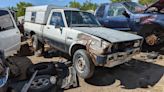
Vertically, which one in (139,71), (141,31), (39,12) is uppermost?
(39,12)

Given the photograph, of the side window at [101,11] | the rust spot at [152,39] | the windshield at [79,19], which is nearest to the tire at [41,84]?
the windshield at [79,19]

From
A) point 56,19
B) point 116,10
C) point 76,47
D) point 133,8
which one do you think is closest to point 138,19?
point 133,8

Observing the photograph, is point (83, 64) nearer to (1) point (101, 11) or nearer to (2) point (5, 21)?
(2) point (5, 21)

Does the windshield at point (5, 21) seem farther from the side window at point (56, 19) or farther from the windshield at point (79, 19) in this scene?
the windshield at point (79, 19)

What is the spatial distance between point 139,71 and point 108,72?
3.14 ft

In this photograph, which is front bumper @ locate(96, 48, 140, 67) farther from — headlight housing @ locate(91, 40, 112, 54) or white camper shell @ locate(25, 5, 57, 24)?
white camper shell @ locate(25, 5, 57, 24)

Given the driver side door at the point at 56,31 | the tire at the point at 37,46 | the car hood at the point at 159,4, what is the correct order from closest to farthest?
the driver side door at the point at 56,31
the car hood at the point at 159,4
the tire at the point at 37,46

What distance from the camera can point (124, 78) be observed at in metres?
6.76

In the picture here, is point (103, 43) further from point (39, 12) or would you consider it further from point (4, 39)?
point (39, 12)

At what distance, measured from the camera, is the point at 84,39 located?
20.9 ft

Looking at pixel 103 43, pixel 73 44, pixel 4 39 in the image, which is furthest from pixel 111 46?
pixel 4 39

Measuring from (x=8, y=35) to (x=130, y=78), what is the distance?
3.75m

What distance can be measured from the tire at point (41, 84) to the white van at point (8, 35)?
150cm

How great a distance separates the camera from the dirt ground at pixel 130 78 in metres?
5.99
